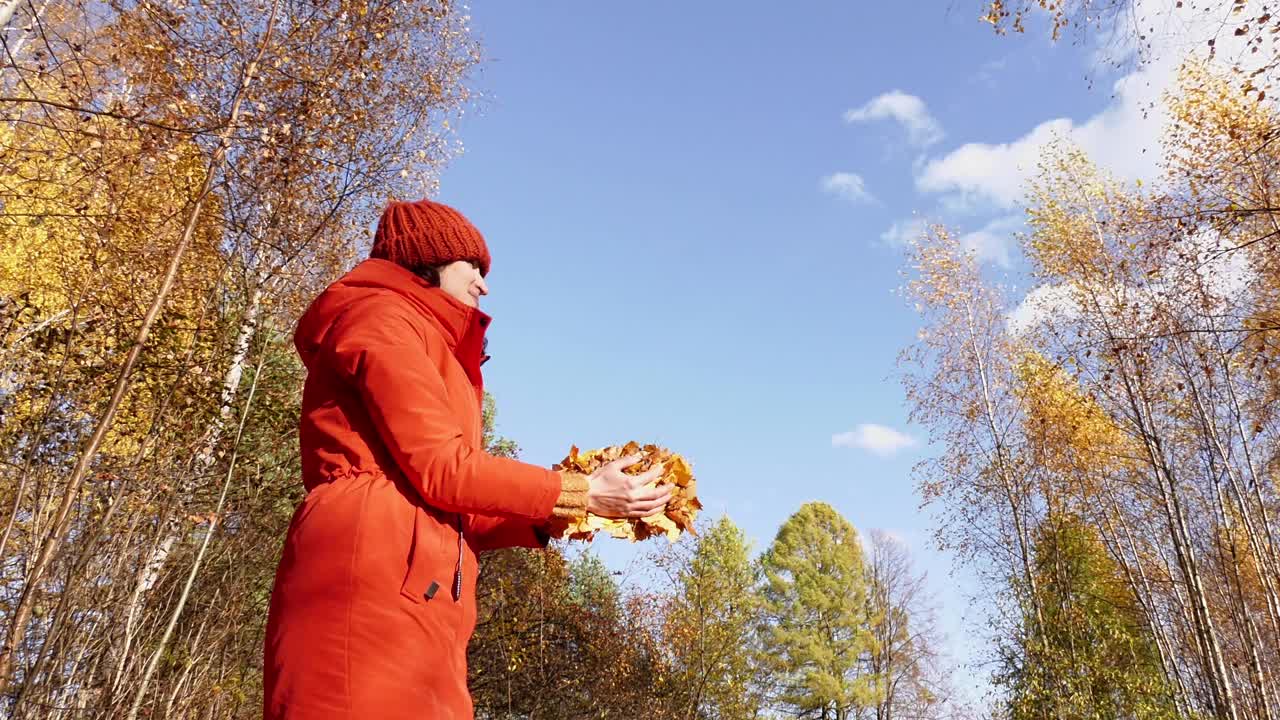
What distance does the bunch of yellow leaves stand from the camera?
1785 mm

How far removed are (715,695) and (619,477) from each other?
20.0 metres

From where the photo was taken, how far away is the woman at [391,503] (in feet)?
4.66

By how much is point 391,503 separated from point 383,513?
0.09ft

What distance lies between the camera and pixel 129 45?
7.90m

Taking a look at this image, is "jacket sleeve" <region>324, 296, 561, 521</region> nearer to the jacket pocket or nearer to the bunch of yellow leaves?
the jacket pocket

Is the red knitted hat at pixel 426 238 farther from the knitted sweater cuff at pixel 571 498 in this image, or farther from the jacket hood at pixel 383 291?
the knitted sweater cuff at pixel 571 498

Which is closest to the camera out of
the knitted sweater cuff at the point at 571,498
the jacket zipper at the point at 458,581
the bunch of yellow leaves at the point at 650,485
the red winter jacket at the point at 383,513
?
the red winter jacket at the point at 383,513

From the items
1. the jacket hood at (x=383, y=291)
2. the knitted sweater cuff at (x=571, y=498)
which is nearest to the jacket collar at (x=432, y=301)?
the jacket hood at (x=383, y=291)

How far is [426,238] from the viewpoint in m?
1.85

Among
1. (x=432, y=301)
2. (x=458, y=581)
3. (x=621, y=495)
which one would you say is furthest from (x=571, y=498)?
(x=432, y=301)

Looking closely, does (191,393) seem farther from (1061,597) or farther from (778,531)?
(778,531)

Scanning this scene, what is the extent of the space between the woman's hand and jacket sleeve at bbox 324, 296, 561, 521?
0.34 ft

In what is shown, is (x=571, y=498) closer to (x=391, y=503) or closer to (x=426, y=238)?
(x=391, y=503)

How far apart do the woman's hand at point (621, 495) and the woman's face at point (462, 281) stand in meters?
0.50
